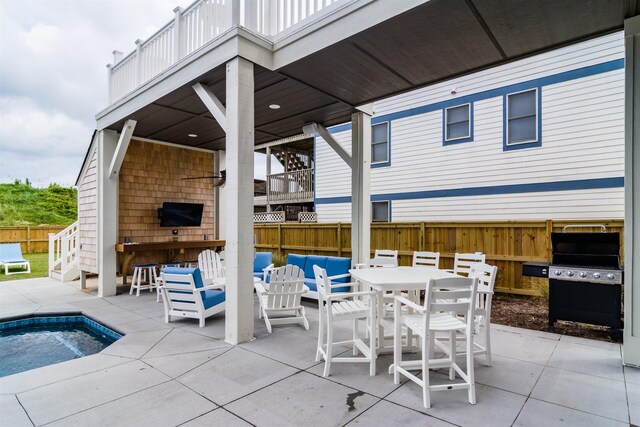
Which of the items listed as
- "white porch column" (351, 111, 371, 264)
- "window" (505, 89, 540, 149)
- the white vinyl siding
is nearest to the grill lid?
"white porch column" (351, 111, 371, 264)

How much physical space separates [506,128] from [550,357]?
6.03m

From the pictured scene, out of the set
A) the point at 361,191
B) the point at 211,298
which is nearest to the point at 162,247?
the point at 211,298

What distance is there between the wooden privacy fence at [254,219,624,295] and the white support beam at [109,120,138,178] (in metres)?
4.76

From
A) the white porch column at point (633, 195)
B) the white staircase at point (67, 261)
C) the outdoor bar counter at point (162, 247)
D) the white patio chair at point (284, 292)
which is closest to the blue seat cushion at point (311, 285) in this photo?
the white patio chair at point (284, 292)

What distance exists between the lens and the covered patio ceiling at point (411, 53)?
3.30 m

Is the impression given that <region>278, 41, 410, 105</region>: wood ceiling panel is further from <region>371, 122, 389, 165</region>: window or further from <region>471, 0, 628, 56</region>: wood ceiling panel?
<region>371, 122, 389, 165</region>: window

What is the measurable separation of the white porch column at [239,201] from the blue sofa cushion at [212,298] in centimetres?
104

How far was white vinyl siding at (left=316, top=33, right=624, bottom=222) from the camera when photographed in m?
6.90

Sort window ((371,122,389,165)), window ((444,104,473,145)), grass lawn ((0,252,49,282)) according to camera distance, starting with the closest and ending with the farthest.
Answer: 1. window ((444,104,473,145))
2. grass lawn ((0,252,49,282))
3. window ((371,122,389,165))

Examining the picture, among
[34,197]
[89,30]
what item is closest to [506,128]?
[89,30]

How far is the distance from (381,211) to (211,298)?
6.33 meters

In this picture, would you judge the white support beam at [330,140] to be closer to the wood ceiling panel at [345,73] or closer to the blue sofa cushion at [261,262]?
the wood ceiling panel at [345,73]

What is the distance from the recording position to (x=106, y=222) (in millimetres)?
7020

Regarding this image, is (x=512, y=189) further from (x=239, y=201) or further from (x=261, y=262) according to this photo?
(x=239, y=201)
